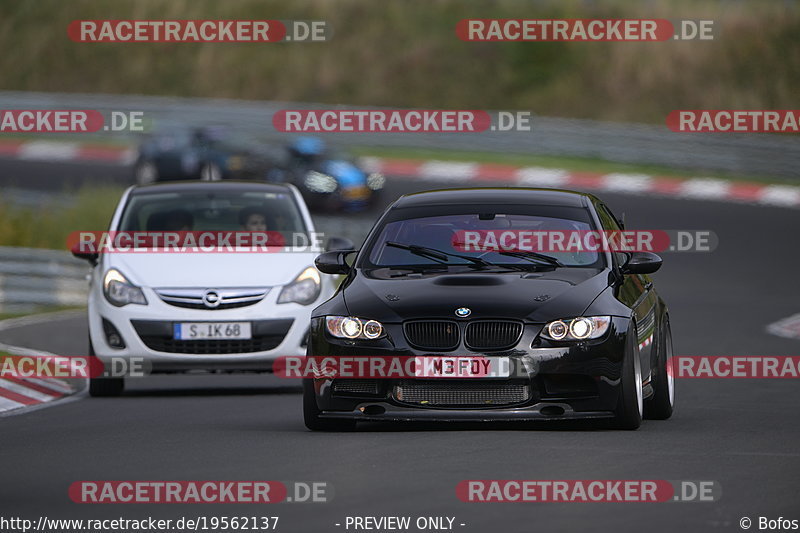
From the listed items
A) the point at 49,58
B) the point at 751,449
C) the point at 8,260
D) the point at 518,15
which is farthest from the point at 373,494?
the point at 49,58

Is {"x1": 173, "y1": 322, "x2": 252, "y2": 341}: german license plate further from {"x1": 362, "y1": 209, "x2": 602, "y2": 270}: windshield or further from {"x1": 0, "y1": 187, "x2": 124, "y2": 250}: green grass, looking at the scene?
{"x1": 0, "y1": 187, "x2": 124, "y2": 250}: green grass

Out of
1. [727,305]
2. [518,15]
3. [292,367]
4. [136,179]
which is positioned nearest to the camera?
[292,367]

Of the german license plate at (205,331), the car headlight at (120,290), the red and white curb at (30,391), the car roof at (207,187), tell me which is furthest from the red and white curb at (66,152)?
the german license plate at (205,331)

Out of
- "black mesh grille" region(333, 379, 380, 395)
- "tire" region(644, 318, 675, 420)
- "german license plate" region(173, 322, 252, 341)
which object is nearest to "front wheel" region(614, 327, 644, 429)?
"tire" region(644, 318, 675, 420)

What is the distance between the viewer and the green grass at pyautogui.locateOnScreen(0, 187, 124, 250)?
2316 centimetres

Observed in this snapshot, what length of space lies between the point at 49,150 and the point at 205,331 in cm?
2762

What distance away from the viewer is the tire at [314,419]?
397 inches

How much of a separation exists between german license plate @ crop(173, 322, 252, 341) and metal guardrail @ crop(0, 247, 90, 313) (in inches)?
295

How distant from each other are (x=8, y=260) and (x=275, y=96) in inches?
1184

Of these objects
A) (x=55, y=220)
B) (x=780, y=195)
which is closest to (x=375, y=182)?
(x=780, y=195)

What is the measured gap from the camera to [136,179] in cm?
3591

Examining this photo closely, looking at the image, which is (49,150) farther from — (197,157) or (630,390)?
(630,390)

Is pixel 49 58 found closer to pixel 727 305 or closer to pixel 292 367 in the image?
pixel 727 305

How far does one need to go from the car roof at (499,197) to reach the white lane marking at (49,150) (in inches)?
1142
